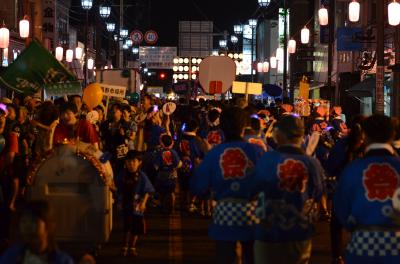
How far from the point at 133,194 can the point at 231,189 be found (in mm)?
3509

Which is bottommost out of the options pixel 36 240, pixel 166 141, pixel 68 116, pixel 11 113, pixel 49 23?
pixel 36 240

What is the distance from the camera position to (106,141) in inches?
621

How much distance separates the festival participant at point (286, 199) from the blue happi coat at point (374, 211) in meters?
0.62

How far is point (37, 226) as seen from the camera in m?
4.50

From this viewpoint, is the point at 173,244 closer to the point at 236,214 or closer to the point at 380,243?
the point at 236,214

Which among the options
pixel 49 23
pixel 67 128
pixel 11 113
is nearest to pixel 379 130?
pixel 67 128

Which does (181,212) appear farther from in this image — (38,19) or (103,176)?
(38,19)

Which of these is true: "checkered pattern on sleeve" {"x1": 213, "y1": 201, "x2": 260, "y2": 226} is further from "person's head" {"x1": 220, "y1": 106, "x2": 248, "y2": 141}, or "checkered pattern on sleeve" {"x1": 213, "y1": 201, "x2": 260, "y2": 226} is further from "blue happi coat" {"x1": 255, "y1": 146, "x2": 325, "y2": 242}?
"person's head" {"x1": 220, "y1": 106, "x2": 248, "y2": 141}

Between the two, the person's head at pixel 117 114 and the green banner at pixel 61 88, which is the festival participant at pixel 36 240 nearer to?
the green banner at pixel 61 88

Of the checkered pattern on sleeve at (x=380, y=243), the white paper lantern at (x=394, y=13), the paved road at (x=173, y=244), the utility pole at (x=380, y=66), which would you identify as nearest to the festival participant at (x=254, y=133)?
the paved road at (x=173, y=244)

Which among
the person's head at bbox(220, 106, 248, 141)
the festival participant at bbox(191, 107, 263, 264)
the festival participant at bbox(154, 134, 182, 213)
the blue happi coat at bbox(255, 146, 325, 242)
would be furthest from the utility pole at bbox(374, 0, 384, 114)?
the blue happi coat at bbox(255, 146, 325, 242)

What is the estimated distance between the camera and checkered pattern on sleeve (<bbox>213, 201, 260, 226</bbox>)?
707cm

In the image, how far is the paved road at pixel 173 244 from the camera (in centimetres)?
1044

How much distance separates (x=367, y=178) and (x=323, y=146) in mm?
8352
